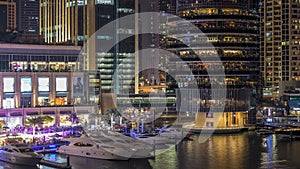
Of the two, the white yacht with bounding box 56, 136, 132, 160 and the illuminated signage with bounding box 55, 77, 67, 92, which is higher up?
the illuminated signage with bounding box 55, 77, 67, 92

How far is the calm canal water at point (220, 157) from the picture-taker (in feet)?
122

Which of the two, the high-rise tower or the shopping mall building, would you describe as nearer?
the shopping mall building

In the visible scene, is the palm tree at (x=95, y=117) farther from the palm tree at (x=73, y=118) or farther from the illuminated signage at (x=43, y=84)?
the illuminated signage at (x=43, y=84)

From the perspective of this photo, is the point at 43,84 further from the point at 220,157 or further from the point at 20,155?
the point at 220,157

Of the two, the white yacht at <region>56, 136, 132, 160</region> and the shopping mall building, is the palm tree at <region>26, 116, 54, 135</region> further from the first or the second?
the white yacht at <region>56, 136, 132, 160</region>

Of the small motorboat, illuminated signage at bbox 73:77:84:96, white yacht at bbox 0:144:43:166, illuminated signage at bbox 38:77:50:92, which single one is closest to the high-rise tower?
the small motorboat

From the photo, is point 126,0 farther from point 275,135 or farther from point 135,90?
point 275,135

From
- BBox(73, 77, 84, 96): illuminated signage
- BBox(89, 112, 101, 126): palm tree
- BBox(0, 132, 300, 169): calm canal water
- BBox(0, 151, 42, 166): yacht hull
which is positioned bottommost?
BBox(0, 132, 300, 169): calm canal water

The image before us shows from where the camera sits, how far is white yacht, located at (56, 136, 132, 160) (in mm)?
39406

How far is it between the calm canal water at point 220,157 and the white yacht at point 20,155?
2.73m

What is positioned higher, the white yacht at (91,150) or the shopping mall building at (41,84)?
the shopping mall building at (41,84)

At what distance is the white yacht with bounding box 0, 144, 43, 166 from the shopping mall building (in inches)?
570

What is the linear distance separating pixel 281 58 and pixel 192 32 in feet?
147

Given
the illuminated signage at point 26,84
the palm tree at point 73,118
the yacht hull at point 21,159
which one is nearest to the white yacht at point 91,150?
the yacht hull at point 21,159
